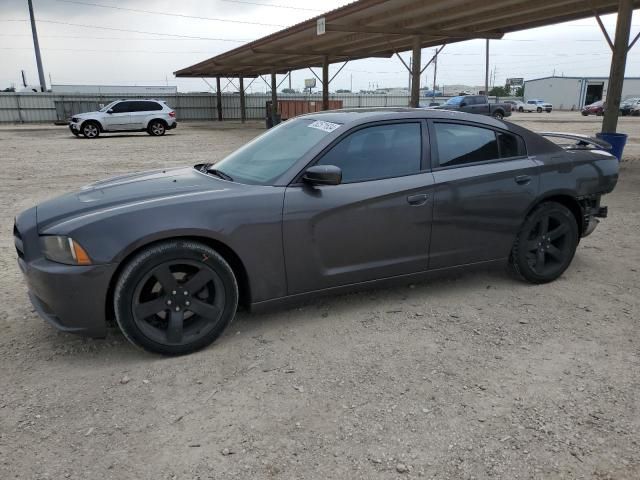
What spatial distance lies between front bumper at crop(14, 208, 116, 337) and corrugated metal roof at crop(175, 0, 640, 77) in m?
11.5

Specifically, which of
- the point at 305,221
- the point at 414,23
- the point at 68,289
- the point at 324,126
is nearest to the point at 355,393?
the point at 305,221

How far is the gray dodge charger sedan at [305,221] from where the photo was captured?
2.86 m

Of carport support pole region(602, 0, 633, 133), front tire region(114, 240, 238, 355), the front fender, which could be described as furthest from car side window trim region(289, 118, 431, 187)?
carport support pole region(602, 0, 633, 133)

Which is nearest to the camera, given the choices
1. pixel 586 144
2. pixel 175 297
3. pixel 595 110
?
pixel 175 297

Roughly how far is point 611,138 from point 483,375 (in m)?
9.11

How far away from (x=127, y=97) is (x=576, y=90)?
58588 millimetres

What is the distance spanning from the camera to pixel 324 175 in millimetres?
3125

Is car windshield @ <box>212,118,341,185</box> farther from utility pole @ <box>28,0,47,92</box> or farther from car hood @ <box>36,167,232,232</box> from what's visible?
utility pole @ <box>28,0,47,92</box>

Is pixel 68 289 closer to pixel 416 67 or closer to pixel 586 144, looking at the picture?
pixel 586 144

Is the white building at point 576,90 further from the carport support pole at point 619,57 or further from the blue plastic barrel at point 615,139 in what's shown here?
the blue plastic barrel at point 615,139

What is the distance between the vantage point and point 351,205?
337 cm

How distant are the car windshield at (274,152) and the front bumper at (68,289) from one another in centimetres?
119

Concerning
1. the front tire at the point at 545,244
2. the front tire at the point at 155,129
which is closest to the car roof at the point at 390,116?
the front tire at the point at 545,244

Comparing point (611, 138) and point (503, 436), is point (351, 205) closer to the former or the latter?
point (503, 436)
